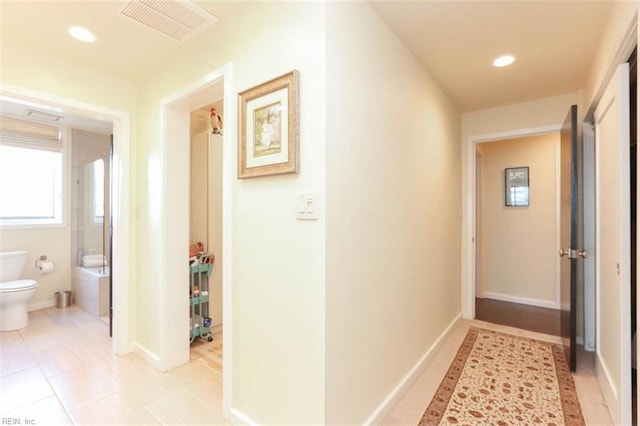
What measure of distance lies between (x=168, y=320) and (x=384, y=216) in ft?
6.11

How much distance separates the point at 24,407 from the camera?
1.93 metres

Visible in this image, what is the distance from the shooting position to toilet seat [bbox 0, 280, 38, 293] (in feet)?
10.4

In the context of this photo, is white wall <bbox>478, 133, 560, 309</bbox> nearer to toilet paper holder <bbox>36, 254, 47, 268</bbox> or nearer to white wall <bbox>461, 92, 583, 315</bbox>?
white wall <bbox>461, 92, 583, 315</bbox>

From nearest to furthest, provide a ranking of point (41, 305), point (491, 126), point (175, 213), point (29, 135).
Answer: point (175, 213), point (491, 126), point (29, 135), point (41, 305)

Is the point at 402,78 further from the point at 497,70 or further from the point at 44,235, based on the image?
the point at 44,235

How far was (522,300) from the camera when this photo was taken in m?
4.23

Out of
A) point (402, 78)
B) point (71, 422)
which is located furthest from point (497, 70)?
point (71, 422)

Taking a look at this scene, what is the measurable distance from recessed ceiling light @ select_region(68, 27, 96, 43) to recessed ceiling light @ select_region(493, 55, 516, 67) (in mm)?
2893

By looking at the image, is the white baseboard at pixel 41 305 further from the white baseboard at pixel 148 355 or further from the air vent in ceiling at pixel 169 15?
the air vent in ceiling at pixel 169 15

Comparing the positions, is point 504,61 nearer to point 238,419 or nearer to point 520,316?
point 520,316

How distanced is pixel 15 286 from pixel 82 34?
282 centimetres

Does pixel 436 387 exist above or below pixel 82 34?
below

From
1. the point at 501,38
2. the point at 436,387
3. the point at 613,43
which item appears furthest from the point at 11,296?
the point at 613,43

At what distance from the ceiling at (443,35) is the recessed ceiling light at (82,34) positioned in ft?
0.14
